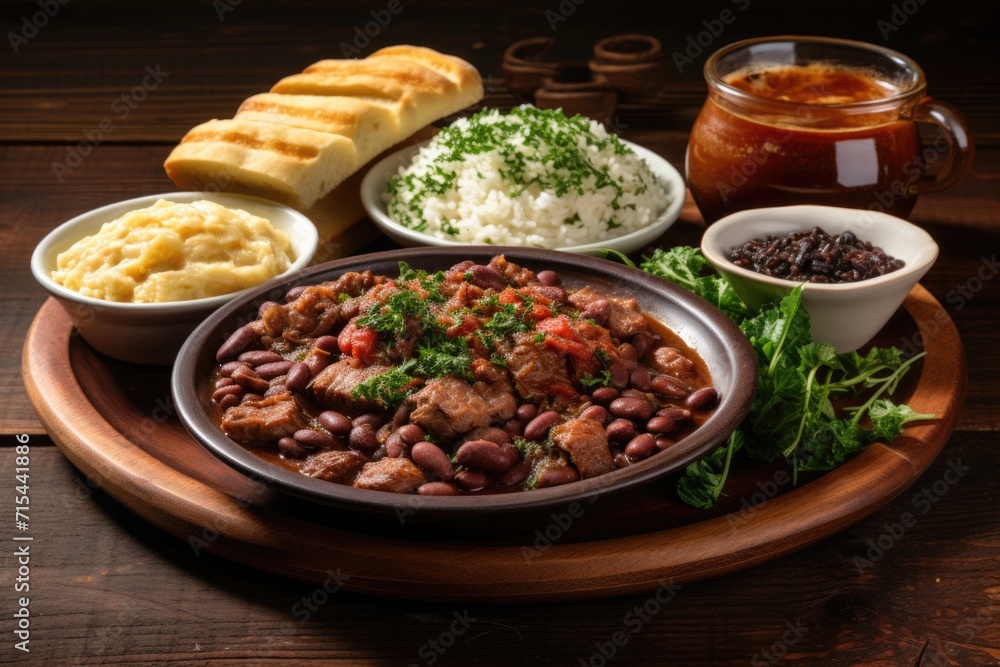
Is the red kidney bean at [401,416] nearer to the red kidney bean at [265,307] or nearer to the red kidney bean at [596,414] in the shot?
the red kidney bean at [596,414]

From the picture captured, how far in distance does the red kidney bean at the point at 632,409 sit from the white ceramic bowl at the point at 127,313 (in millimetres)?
1651

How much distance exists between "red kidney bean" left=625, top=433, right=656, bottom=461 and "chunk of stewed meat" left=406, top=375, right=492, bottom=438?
0.48m

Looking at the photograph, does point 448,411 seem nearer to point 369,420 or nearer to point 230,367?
point 369,420

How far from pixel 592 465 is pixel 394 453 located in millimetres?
645

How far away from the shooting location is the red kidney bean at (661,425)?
11.4ft

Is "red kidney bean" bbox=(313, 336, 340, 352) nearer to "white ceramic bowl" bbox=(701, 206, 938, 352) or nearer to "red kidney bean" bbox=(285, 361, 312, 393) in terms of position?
"red kidney bean" bbox=(285, 361, 312, 393)

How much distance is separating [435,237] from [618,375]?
1779mm

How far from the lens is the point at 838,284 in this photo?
4.19 meters

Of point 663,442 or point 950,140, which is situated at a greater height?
point 950,140

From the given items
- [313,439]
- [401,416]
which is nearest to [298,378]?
[313,439]

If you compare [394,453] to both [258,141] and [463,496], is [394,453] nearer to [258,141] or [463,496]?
[463,496]

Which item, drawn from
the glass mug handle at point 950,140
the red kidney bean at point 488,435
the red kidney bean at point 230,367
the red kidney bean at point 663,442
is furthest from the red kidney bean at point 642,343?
the glass mug handle at point 950,140

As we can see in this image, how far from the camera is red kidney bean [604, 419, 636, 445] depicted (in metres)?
3.46

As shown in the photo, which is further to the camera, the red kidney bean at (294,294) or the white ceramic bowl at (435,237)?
the white ceramic bowl at (435,237)
